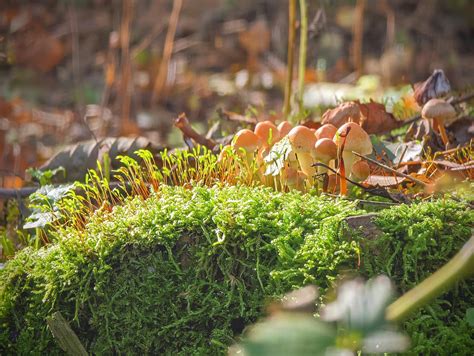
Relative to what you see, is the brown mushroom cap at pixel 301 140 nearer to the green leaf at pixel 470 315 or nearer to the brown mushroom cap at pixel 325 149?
the brown mushroom cap at pixel 325 149

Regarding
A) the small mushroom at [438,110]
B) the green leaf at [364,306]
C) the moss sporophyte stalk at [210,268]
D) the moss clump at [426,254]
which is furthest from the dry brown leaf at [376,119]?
the green leaf at [364,306]

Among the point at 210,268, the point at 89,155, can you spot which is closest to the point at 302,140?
the point at 210,268

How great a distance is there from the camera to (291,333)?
0.61 metres

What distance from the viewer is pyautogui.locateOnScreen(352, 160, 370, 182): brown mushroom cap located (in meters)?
1.47

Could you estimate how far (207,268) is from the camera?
1.32m

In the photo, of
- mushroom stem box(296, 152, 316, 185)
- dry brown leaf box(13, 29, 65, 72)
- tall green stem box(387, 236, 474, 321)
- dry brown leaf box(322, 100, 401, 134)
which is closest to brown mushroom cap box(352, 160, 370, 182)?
mushroom stem box(296, 152, 316, 185)

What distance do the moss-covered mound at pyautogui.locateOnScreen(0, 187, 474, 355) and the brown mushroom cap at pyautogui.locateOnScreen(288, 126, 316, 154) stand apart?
12 cm

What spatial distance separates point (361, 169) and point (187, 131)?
74 centimetres

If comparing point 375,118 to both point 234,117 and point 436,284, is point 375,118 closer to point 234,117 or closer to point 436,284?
point 234,117

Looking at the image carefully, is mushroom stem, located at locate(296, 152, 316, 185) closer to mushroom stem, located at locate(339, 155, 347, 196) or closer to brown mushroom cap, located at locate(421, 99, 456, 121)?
mushroom stem, located at locate(339, 155, 347, 196)

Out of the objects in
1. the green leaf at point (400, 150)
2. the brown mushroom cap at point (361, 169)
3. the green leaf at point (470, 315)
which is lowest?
the green leaf at point (470, 315)

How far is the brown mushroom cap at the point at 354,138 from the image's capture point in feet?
4.59

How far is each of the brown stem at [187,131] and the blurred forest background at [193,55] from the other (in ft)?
10.1

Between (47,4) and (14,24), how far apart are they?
0.62 meters
